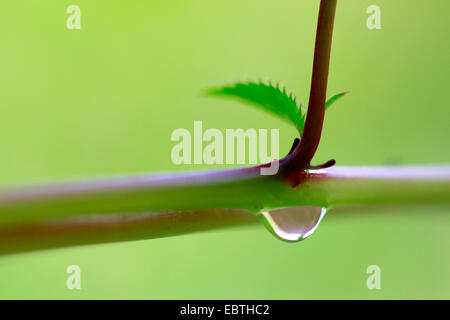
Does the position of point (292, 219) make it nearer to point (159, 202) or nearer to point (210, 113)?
point (159, 202)

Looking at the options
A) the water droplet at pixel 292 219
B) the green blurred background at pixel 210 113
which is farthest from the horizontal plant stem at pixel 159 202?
the green blurred background at pixel 210 113

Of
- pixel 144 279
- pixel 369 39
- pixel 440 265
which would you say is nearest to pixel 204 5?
pixel 369 39

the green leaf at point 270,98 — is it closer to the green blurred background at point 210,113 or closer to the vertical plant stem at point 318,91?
the vertical plant stem at point 318,91

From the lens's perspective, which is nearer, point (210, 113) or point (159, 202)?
point (159, 202)

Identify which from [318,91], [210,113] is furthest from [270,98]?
[210,113]

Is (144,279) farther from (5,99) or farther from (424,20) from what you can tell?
(424,20)

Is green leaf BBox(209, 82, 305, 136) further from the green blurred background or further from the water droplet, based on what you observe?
the green blurred background
